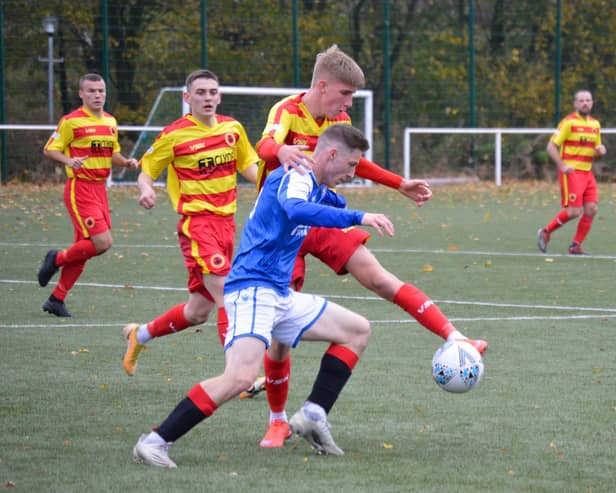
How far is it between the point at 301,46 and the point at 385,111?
9.08 ft

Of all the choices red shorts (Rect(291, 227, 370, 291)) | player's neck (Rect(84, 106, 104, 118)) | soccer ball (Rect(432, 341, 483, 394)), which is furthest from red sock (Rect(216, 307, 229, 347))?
player's neck (Rect(84, 106, 104, 118))

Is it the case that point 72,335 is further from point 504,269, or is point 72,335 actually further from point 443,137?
point 443,137

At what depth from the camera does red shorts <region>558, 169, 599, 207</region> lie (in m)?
15.3

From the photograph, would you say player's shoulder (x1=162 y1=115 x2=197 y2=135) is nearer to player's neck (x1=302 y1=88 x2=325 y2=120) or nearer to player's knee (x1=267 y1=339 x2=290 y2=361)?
player's neck (x1=302 y1=88 x2=325 y2=120)

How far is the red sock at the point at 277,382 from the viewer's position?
588 centimetres

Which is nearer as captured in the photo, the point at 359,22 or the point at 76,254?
the point at 76,254

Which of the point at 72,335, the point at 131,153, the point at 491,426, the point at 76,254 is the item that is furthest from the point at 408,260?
the point at 131,153

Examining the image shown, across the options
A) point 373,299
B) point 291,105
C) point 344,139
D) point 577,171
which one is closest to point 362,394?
point 291,105

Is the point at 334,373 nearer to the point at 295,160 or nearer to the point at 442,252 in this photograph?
the point at 295,160

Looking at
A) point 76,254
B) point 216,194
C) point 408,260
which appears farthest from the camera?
point 408,260

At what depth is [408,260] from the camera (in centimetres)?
1420

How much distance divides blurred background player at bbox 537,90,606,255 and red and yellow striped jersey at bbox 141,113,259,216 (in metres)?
7.93

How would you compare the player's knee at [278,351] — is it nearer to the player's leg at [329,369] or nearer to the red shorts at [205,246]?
the player's leg at [329,369]

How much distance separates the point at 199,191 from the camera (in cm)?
773
